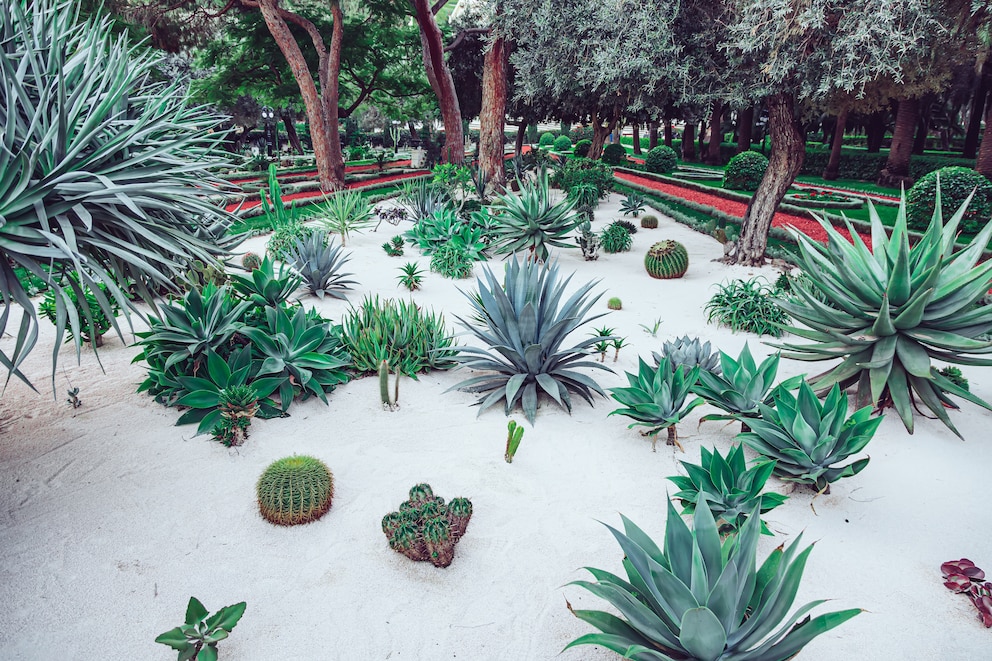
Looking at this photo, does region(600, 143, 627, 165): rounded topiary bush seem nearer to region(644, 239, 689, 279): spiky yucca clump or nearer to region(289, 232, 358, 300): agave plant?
region(644, 239, 689, 279): spiky yucca clump

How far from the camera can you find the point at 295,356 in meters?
4.66

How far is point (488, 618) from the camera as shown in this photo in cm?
271

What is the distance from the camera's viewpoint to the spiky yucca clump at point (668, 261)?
342 inches

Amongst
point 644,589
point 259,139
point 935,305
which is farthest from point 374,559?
point 259,139

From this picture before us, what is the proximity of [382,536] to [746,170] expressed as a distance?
18783 mm

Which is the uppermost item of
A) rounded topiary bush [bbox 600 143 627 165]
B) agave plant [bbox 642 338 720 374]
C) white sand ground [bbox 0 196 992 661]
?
rounded topiary bush [bbox 600 143 627 165]

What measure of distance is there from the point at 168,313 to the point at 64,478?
1.36 m

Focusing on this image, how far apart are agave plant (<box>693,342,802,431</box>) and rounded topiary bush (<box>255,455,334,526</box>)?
2.70m

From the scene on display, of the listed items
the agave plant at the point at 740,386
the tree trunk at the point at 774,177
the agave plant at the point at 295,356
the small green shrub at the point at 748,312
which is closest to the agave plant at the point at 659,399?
the agave plant at the point at 740,386

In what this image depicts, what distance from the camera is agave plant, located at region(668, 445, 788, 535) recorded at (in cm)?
298

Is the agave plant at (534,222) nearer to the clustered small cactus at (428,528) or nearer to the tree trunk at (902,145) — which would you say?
the clustered small cactus at (428,528)

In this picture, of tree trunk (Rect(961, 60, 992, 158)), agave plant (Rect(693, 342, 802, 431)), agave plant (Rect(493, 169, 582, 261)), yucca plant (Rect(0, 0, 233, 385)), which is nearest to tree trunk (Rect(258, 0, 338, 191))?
agave plant (Rect(493, 169, 582, 261))

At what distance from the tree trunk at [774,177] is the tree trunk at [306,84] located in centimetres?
1163

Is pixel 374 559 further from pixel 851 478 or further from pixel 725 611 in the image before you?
pixel 851 478
